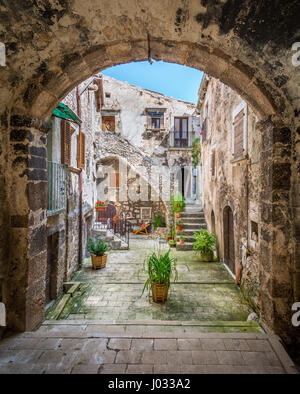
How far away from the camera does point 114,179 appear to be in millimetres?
14688

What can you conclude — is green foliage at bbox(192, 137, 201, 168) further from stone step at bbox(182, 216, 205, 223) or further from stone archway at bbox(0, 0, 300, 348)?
stone archway at bbox(0, 0, 300, 348)

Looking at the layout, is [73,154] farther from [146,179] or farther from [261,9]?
[146,179]

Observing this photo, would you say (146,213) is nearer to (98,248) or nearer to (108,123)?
(98,248)

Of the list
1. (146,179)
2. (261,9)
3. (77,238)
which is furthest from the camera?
(146,179)

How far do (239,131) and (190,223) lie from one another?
213 inches

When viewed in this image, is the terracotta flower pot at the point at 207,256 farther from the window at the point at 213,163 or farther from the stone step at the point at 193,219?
the window at the point at 213,163

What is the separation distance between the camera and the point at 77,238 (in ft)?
22.2

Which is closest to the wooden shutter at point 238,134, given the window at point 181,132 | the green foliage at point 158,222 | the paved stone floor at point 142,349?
the paved stone floor at point 142,349

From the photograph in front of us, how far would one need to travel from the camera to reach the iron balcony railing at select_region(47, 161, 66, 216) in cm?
444

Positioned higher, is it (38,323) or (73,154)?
(73,154)

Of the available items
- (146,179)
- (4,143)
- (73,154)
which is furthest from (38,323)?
(146,179)

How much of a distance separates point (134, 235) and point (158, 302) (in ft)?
24.8

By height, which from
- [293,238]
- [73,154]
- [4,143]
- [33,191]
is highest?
[73,154]
